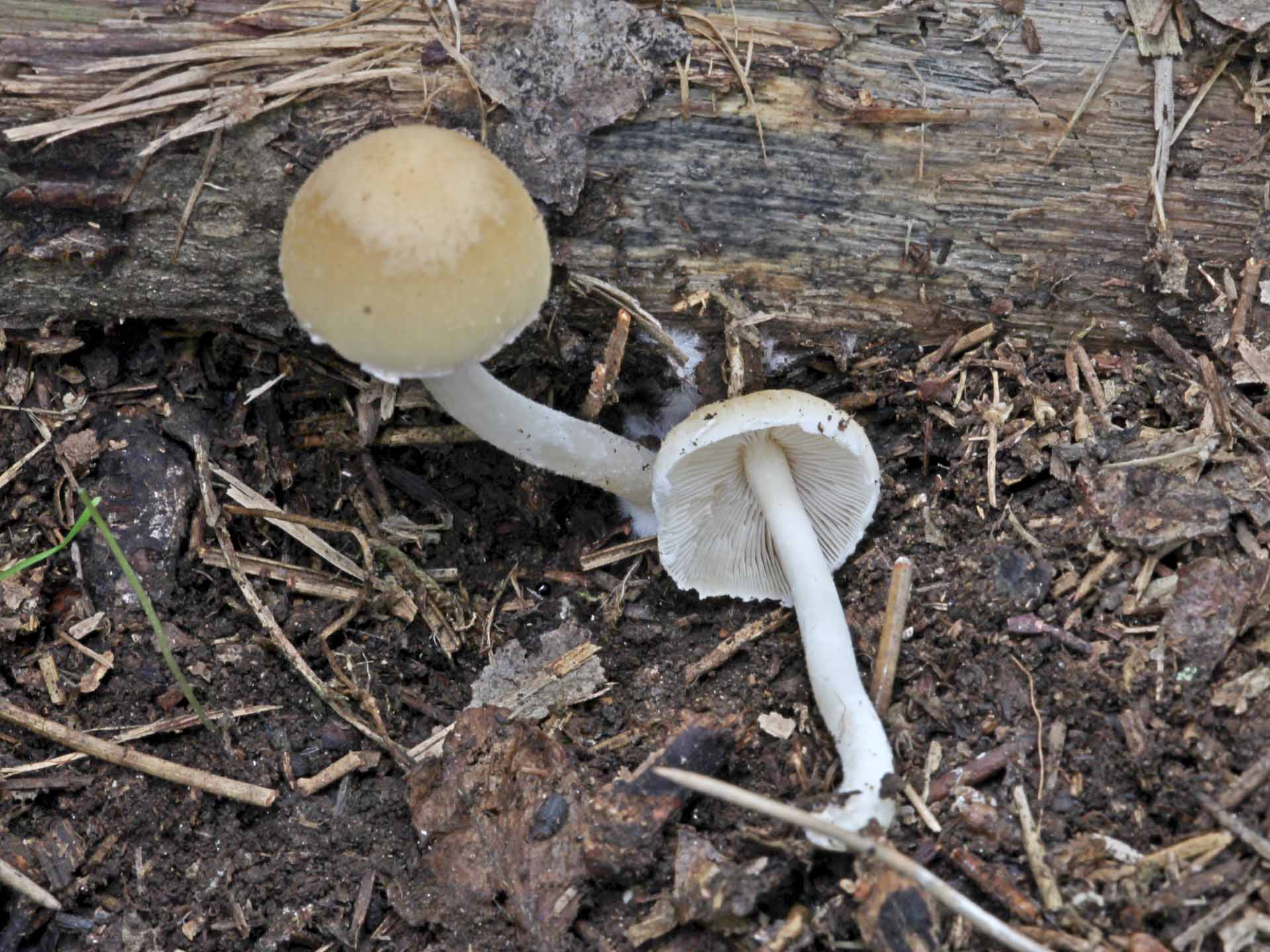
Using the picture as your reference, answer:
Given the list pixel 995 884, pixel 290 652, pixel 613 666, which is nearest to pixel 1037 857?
pixel 995 884

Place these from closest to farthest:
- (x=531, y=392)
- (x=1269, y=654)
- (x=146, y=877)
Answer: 1. (x=1269, y=654)
2. (x=146, y=877)
3. (x=531, y=392)

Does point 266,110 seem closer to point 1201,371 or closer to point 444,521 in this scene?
point 444,521

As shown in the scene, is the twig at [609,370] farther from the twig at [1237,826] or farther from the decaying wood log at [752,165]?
the twig at [1237,826]

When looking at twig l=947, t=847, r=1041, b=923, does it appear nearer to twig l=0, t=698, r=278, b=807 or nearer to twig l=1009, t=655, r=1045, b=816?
twig l=1009, t=655, r=1045, b=816

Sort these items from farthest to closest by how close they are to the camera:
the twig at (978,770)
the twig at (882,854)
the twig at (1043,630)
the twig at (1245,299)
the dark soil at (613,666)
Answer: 1. the twig at (1245,299)
2. the twig at (1043,630)
3. the twig at (978,770)
4. the dark soil at (613,666)
5. the twig at (882,854)

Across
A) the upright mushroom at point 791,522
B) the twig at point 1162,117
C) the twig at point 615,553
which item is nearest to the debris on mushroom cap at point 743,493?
the upright mushroom at point 791,522

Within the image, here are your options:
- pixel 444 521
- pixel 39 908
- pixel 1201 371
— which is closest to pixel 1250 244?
pixel 1201 371

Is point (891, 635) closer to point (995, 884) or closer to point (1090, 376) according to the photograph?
point (995, 884)
